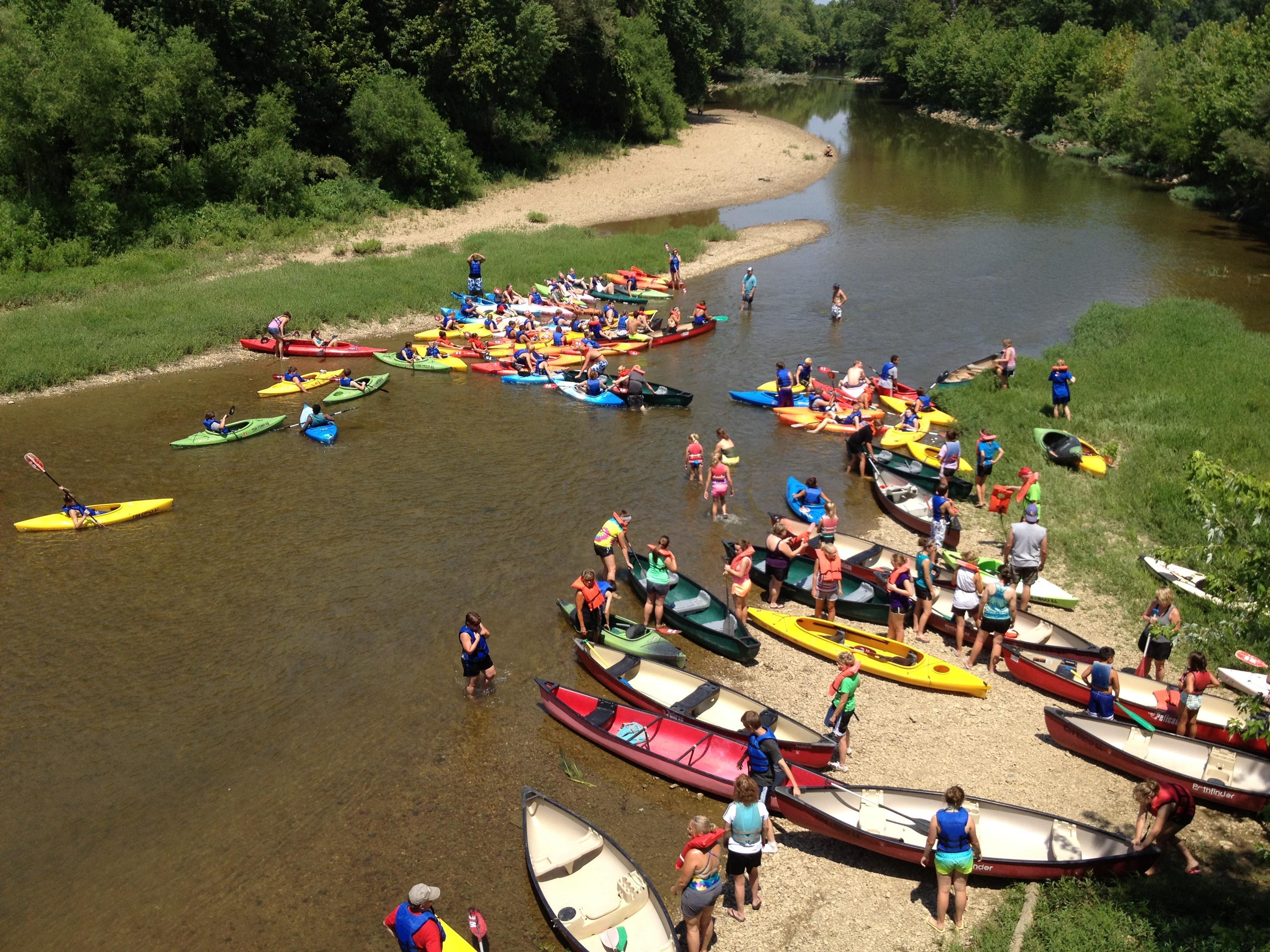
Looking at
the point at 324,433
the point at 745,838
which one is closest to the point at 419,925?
the point at 745,838

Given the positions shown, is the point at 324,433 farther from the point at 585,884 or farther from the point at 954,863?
the point at 954,863

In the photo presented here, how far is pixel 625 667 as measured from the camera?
14.4 m

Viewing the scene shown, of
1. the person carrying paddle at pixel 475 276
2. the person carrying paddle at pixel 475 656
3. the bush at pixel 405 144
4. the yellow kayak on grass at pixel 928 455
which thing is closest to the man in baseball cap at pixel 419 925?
the person carrying paddle at pixel 475 656

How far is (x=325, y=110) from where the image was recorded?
44938 millimetres

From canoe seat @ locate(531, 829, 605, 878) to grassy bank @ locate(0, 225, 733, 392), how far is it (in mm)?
22559

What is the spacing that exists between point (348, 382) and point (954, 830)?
21.3 meters

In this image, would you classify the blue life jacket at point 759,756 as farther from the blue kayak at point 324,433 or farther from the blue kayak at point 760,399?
the blue kayak at point 324,433

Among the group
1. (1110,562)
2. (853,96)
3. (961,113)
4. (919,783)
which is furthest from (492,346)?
(853,96)

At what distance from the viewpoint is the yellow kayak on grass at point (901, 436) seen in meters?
22.8

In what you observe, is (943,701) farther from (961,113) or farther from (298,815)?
(961,113)

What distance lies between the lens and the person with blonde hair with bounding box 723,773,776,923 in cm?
966

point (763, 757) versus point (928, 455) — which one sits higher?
point (763, 757)

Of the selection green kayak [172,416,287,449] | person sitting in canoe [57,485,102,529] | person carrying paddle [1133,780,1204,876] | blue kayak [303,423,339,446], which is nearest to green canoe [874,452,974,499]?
person carrying paddle [1133,780,1204,876]

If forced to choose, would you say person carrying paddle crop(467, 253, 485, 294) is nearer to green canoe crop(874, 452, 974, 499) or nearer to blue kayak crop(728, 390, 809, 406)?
blue kayak crop(728, 390, 809, 406)
